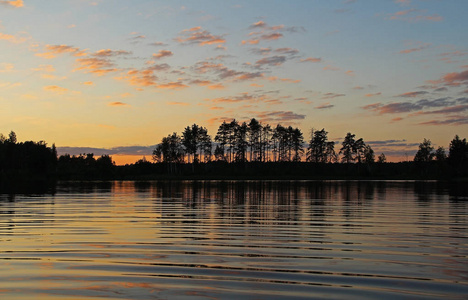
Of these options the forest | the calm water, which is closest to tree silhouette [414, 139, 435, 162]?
the forest

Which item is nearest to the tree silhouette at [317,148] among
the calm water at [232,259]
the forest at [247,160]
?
the forest at [247,160]

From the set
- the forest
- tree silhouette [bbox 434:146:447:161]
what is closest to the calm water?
the forest

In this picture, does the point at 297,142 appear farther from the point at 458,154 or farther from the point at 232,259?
the point at 232,259

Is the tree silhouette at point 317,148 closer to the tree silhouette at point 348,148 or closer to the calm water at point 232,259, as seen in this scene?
the tree silhouette at point 348,148

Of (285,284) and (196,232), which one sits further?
(196,232)

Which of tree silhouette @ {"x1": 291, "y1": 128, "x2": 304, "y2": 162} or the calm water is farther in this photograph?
tree silhouette @ {"x1": 291, "y1": 128, "x2": 304, "y2": 162}

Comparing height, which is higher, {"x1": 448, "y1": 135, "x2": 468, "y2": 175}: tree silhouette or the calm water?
{"x1": 448, "y1": 135, "x2": 468, "y2": 175}: tree silhouette

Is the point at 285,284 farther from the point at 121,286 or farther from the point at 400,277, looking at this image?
the point at 121,286

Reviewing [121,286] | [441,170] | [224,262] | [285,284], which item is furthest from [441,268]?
[441,170]

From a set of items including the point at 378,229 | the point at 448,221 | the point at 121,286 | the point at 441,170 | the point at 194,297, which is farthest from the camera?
the point at 441,170

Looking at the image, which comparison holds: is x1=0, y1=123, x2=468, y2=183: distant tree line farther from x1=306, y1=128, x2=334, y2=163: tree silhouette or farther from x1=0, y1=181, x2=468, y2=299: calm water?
x1=0, y1=181, x2=468, y2=299: calm water

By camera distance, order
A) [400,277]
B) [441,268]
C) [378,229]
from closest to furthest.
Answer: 1. [400,277]
2. [441,268]
3. [378,229]

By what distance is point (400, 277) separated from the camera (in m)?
10.1

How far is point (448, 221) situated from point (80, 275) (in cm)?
1860
